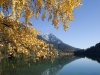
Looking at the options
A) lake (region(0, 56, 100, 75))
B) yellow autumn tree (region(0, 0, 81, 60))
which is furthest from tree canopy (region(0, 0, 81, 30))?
lake (region(0, 56, 100, 75))

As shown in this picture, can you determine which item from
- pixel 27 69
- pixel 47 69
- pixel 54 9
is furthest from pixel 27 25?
pixel 47 69

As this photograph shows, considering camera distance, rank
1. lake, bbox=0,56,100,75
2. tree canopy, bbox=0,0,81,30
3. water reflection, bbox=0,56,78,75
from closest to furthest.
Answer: tree canopy, bbox=0,0,81,30, water reflection, bbox=0,56,78,75, lake, bbox=0,56,100,75

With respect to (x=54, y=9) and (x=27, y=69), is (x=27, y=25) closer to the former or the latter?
(x=54, y=9)

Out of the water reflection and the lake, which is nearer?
the water reflection

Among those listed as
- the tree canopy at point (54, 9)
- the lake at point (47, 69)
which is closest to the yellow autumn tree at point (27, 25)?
the tree canopy at point (54, 9)

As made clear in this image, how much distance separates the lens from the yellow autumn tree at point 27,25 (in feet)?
18.2

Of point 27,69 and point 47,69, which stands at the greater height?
point 27,69

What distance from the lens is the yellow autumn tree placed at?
218 inches

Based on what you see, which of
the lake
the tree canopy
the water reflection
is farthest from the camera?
the lake

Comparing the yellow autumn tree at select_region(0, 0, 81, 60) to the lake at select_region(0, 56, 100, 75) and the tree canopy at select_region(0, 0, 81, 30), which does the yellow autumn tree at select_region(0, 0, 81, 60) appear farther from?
the lake at select_region(0, 56, 100, 75)

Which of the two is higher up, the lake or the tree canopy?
the tree canopy

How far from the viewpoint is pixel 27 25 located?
6.63m

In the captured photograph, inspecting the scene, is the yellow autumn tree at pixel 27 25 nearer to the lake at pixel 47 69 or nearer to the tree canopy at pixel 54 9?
the tree canopy at pixel 54 9

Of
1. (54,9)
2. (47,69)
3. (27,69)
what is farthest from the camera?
(47,69)
